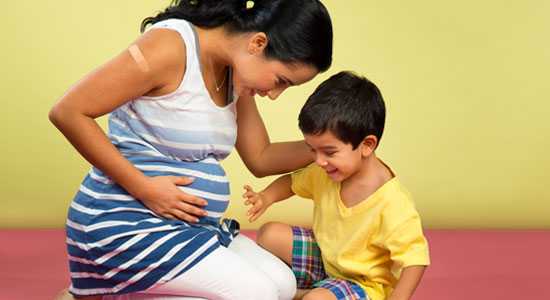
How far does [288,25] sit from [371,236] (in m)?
0.42

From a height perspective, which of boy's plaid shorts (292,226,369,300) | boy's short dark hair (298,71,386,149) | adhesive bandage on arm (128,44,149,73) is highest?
adhesive bandage on arm (128,44,149,73)

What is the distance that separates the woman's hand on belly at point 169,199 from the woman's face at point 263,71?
0.68 ft

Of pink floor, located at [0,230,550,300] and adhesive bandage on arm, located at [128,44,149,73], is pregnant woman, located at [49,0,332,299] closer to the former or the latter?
adhesive bandage on arm, located at [128,44,149,73]

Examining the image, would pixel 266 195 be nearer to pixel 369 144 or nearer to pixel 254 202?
pixel 254 202

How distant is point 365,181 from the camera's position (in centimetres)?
171

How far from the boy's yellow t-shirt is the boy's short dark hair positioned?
0.39 ft

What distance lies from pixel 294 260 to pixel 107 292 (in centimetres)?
39

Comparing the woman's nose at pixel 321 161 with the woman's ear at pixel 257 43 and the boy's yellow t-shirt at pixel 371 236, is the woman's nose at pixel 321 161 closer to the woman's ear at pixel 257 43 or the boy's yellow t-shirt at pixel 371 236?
the boy's yellow t-shirt at pixel 371 236

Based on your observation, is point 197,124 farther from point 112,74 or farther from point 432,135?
point 432,135

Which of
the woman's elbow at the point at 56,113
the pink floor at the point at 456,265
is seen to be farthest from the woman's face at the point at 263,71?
the pink floor at the point at 456,265

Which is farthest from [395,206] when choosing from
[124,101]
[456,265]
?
[456,265]

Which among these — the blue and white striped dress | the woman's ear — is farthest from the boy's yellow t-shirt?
the woman's ear

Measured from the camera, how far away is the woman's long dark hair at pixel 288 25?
155cm

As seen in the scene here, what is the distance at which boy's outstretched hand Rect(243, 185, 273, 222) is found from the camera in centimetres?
177
